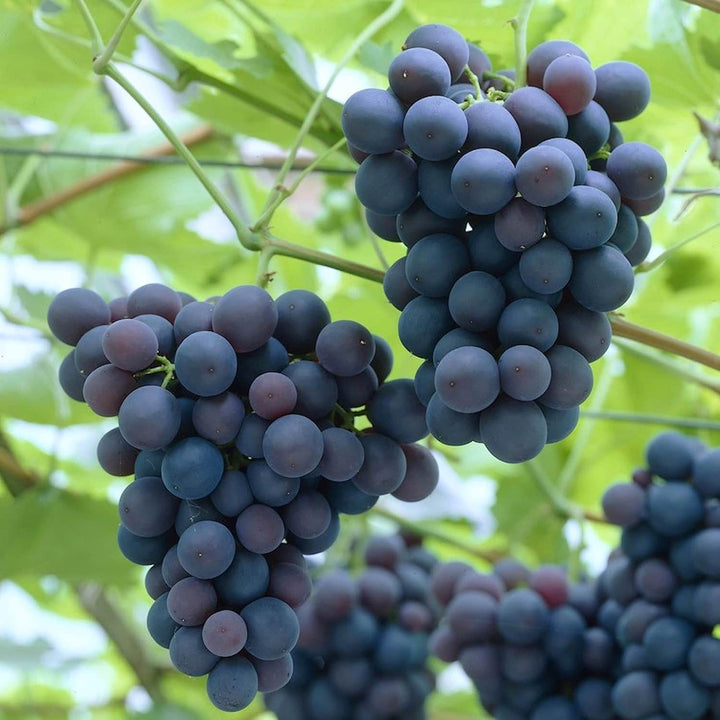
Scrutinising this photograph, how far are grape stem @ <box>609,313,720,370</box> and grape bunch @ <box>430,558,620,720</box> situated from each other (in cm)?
33

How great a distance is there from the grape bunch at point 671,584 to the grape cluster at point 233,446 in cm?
29

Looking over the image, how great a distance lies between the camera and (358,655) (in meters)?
1.02

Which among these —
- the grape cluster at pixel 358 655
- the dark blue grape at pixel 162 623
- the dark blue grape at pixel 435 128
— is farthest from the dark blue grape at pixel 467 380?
the grape cluster at pixel 358 655

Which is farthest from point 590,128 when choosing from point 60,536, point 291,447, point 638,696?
point 60,536

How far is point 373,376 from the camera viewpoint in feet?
2.02

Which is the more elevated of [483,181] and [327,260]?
[483,181]

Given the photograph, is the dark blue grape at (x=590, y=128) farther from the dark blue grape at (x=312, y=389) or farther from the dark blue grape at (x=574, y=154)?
the dark blue grape at (x=312, y=389)

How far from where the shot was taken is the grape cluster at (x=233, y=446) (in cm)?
55

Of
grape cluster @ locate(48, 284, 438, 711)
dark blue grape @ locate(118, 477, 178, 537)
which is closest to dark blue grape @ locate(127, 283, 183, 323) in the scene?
grape cluster @ locate(48, 284, 438, 711)

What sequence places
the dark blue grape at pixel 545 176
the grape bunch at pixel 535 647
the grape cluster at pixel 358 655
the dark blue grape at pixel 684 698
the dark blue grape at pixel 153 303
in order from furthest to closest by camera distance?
1. the grape cluster at pixel 358 655
2. the grape bunch at pixel 535 647
3. the dark blue grape at pixel 684 698
4. the dark blue grape at pixel 153 303
5. the dark blue grape at pixel 545 176

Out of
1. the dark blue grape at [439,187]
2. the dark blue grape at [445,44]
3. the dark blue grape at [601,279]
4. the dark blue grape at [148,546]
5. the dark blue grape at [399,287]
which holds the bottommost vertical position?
the dark blue grape at [148,546]

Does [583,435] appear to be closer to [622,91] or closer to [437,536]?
[437,536]

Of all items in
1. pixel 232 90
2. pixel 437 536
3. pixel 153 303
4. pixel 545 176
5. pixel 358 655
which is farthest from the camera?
pixel 437 536

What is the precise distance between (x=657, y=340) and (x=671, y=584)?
10.1 inches
